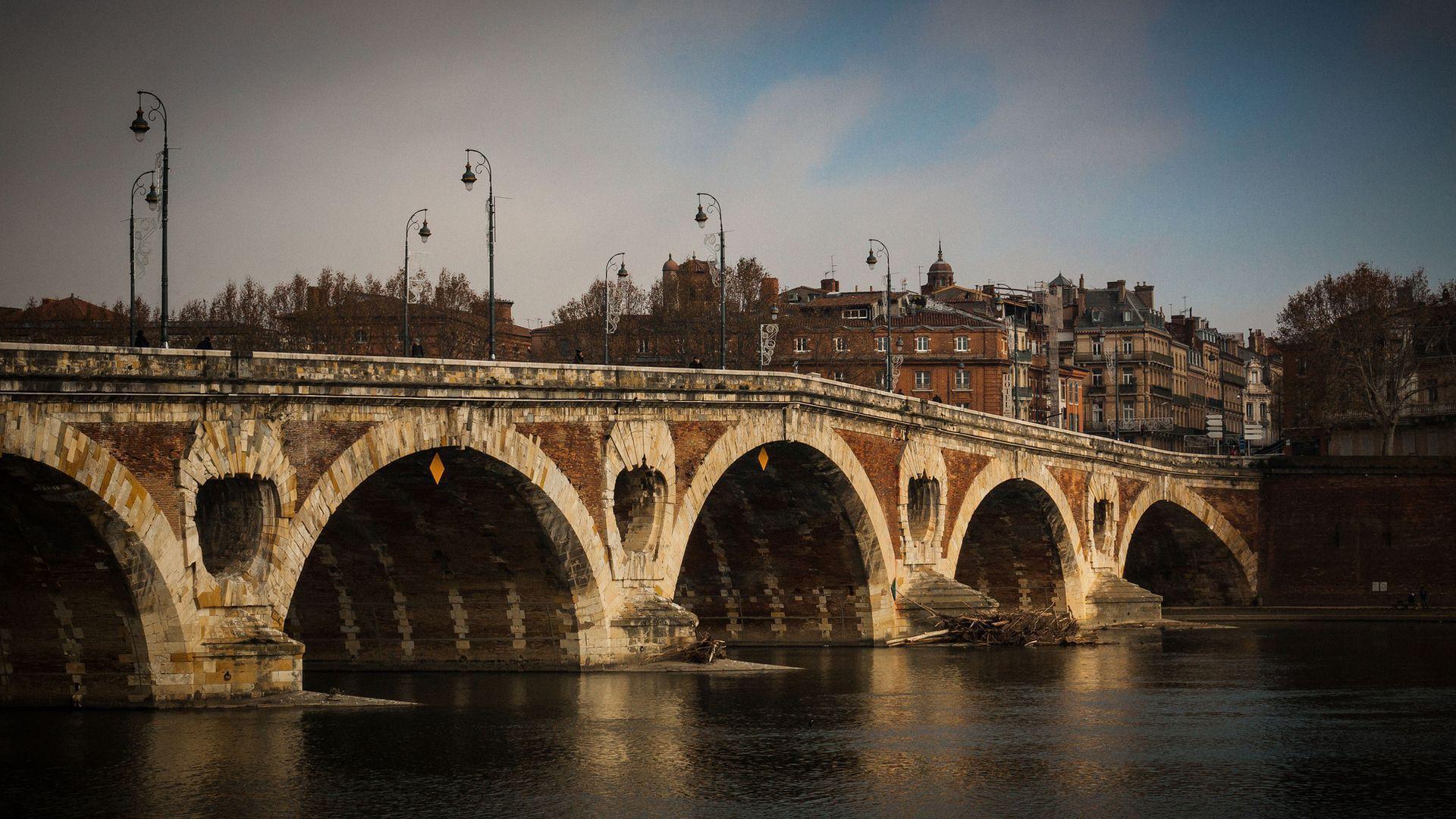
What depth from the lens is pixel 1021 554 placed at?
219 ft

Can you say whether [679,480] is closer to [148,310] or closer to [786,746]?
[786,746]

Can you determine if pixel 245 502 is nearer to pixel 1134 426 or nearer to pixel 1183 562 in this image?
pixel 1183 562

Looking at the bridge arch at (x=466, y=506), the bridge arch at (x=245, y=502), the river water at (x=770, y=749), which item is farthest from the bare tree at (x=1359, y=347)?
the bridge arch at (x=245, y=502)

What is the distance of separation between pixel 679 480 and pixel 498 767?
650 inches

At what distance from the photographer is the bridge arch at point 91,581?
30625 millimetres

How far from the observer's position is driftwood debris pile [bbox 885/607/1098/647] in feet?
175

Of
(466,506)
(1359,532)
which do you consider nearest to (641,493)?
(466,506)

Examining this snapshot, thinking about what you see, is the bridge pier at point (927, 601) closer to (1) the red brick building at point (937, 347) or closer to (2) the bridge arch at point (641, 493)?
(2) the bridge arch at point (641, 493)

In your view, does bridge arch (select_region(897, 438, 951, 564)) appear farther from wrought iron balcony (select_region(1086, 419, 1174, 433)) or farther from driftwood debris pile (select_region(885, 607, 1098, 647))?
wrought iron balcony (select_region(1086, 419, 1174, 433))

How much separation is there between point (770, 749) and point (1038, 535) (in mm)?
37123

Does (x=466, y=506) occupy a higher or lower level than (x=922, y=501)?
lower

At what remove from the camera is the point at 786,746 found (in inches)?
1217

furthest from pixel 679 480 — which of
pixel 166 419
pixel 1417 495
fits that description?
pixel 1417 495

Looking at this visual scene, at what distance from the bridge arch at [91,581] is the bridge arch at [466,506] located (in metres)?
2.45
